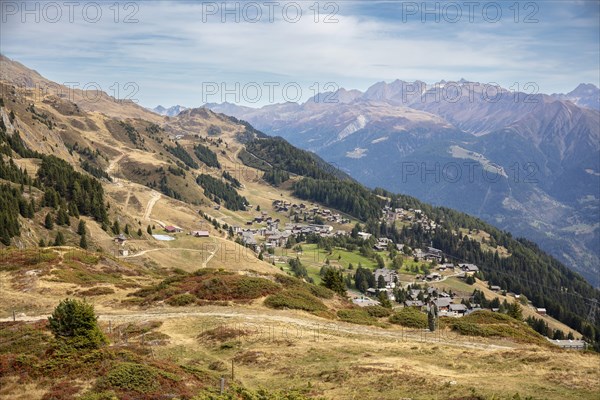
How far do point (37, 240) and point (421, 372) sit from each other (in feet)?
321

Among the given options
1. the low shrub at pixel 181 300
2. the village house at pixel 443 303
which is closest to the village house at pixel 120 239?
the low shrub at pixel 181 300

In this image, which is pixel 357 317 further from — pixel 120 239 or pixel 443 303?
pixel 443 303

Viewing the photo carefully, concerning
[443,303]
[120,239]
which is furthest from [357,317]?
[443,303]

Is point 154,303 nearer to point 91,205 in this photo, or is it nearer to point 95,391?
point 95,391

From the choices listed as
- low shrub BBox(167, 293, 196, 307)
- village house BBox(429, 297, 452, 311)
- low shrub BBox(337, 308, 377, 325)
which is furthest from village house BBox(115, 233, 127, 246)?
village house BBox(429, 297, 452, 311)

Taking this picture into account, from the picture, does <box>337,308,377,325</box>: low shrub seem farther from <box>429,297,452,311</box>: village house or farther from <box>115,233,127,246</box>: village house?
<box>429,297,452,311</box>: village house

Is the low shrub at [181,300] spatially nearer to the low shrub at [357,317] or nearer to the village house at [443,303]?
the low shrub at [357,317]

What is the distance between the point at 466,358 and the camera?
46656mm

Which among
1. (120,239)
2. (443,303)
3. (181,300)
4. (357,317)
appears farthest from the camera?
(443,303)

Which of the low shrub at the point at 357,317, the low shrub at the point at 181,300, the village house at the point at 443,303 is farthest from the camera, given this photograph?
the village house at the point at 443,303

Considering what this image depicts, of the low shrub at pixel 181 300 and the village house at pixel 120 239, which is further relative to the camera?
the village house at pixel 120 239

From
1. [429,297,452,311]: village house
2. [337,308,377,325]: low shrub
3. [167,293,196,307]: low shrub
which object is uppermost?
[167,293,196,307]: low shrub

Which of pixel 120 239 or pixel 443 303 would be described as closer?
pixel 120 239

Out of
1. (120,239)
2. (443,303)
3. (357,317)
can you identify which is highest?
(120,239)
